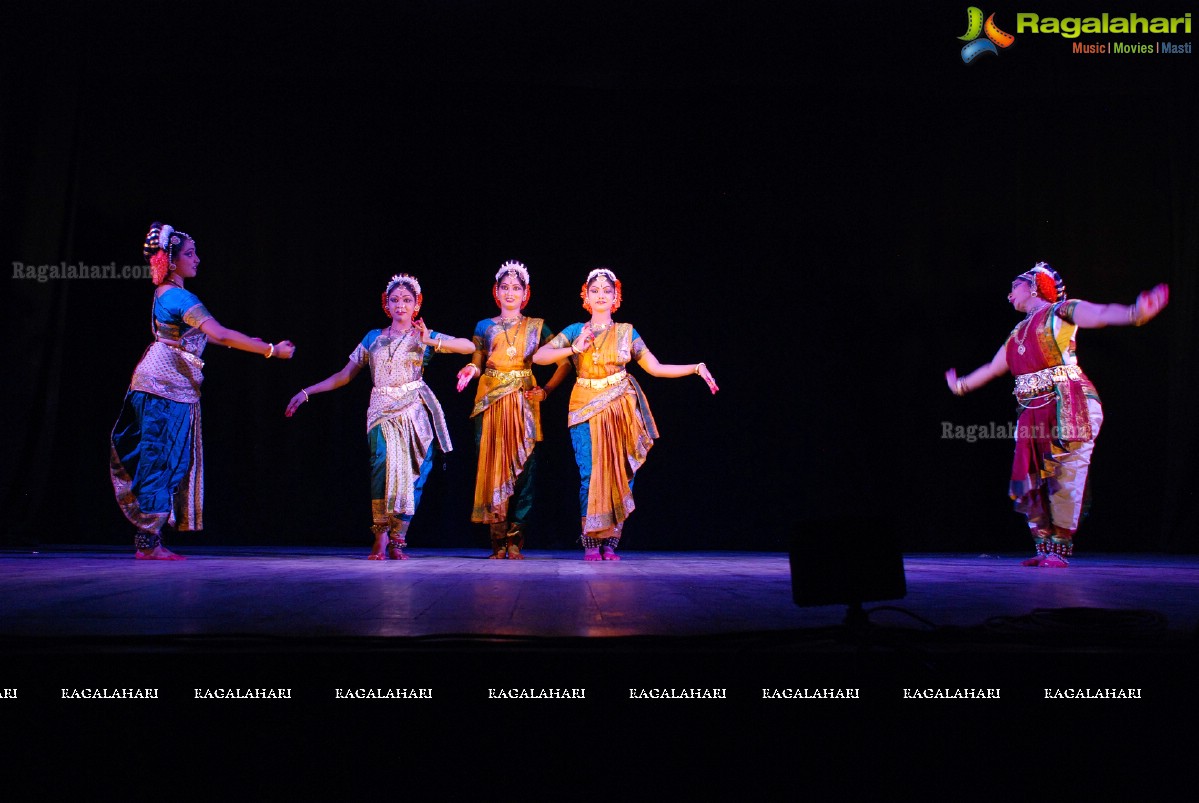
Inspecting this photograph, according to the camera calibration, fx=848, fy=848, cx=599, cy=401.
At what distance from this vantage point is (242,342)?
4.37 metres

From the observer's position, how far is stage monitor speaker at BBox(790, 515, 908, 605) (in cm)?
155

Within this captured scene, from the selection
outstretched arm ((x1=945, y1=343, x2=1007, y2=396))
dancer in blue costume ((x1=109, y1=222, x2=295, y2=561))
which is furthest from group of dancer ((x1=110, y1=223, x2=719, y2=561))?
outstretched arm ((x1=945, y1=343, x2=1007, y2=396))

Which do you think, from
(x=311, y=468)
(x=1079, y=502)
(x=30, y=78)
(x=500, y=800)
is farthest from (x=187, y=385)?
(x=1079, y=502)

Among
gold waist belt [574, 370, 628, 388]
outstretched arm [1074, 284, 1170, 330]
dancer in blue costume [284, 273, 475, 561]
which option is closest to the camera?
outstretched arm [1074, 284, 1170, 330]

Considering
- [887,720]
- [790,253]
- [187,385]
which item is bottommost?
[887,720]

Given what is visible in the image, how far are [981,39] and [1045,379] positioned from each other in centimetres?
238

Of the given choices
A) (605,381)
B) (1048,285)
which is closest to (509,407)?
(605,381)

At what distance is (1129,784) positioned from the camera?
62.6 inches

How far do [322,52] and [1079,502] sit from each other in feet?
17.0

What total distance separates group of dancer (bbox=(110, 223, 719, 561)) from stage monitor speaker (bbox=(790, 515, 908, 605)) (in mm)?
3066

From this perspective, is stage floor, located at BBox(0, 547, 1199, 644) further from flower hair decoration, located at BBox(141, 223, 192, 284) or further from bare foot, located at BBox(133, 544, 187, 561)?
flower hair decoration, located at BBox(141, 223, 192, 284)

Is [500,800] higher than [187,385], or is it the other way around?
[187,385]

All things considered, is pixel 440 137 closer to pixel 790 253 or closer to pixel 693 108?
pixel 693 108

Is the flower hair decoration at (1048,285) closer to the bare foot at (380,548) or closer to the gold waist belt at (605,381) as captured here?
the gold waist belt at (605,381)
